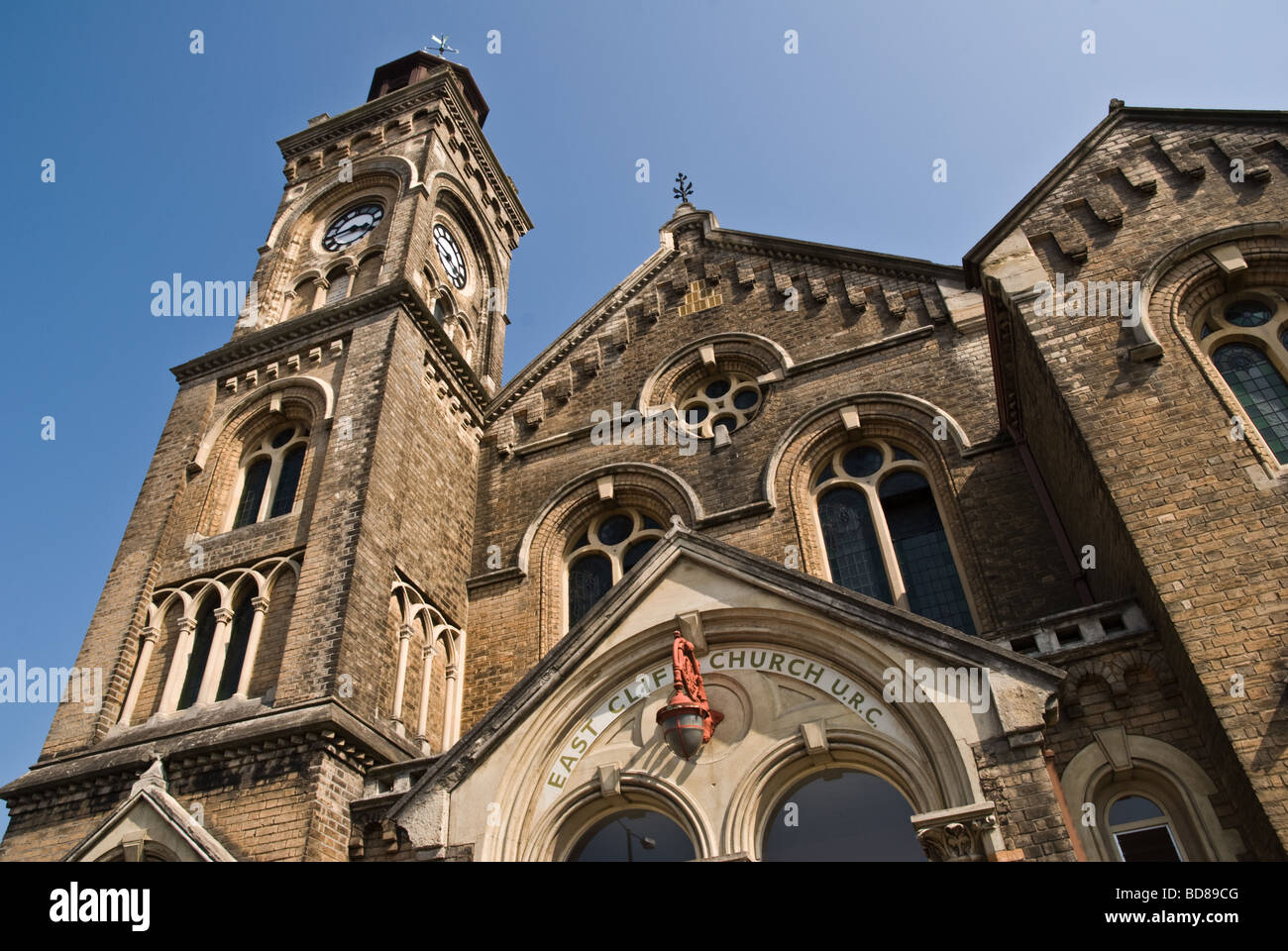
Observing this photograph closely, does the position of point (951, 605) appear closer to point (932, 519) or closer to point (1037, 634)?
point (932, 519)

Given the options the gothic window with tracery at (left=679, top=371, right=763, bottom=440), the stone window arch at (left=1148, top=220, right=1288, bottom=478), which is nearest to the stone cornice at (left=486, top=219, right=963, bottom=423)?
the gothic window with tracery at (left=679, top=371, right=763, bottom=440)

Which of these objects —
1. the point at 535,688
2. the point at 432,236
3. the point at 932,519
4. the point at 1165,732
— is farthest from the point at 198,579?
the point at 1165,732

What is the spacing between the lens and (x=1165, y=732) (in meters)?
10.3

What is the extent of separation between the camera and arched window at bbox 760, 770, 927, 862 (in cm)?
1138

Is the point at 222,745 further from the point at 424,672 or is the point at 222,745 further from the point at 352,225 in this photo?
the point at 352,225

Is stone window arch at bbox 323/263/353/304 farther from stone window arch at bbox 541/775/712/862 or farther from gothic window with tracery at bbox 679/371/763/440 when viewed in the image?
stone window arch at bbox 541/775/712/862

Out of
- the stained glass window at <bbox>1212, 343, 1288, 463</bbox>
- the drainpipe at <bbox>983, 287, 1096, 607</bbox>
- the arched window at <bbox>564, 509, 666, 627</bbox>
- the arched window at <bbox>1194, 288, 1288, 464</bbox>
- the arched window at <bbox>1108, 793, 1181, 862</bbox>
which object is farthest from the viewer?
the arched window at <bbox>564, 509, 666, 627</bbox>

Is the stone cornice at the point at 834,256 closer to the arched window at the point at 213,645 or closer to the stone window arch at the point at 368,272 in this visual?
the stone window arch at the point at 368,272

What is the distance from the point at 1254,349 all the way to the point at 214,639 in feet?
50.0

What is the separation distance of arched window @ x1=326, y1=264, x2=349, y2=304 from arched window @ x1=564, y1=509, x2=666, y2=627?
8.28 m

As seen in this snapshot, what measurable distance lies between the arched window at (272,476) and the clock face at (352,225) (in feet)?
20.5

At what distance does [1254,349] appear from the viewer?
12.2 m

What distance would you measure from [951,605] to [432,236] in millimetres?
14781
